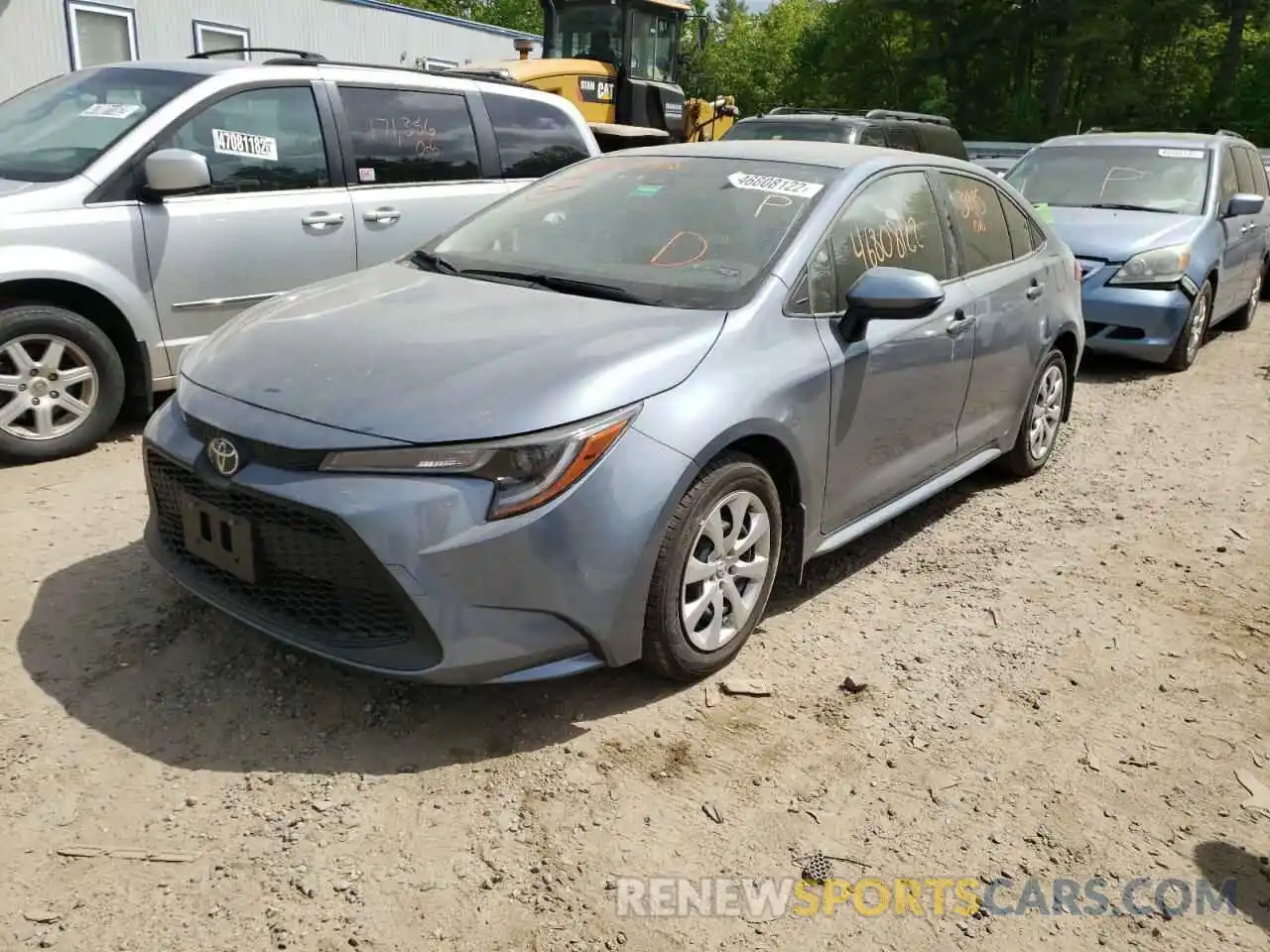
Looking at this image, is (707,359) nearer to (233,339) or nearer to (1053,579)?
(233,339)

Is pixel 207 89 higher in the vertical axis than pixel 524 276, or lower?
higher

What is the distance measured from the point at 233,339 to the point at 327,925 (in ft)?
5.96

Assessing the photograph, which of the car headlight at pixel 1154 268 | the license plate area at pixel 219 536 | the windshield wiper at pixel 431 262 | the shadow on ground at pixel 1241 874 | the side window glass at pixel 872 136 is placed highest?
the side window glass at pixel 872 136

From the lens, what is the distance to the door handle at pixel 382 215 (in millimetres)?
5723

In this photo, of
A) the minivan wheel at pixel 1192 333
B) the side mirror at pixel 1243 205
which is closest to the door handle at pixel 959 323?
the minivan wheel at pixel 1192 333

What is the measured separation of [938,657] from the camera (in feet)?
11.8

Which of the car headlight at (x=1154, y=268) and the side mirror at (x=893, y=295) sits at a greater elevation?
the side mirror at (x=893, y=295)

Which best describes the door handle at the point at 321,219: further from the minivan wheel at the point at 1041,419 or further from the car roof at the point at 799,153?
the minivan wheel at the point at 1041,419

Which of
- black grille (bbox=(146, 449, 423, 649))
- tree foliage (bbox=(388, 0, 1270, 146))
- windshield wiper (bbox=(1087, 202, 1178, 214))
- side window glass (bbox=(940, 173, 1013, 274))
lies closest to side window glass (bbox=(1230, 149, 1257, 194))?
windshield wiper (bbox=(1087, 202, 1178, 214))

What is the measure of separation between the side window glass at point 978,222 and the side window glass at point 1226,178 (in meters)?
4.75

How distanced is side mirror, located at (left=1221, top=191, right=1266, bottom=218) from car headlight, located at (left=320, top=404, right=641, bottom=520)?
296 inches

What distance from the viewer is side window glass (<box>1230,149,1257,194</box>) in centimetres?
904

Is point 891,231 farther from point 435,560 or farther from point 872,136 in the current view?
point 872,136

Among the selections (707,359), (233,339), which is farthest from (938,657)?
(233,339)
